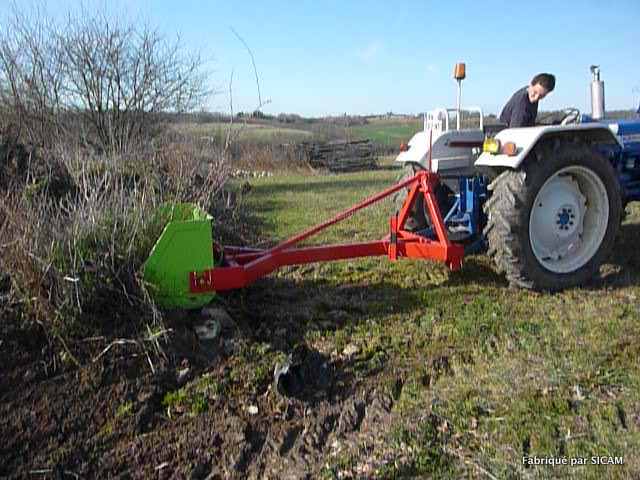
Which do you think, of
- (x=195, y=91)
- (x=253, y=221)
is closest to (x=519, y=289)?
(x=253, y=221)

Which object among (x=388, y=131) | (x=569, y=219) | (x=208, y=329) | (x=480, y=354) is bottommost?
(x=480, y=354)

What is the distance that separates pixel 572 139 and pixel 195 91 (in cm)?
1064

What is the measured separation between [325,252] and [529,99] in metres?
2.36

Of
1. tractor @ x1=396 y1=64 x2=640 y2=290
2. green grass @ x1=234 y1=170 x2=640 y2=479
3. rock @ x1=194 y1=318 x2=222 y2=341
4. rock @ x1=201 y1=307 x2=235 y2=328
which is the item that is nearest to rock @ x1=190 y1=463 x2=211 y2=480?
green grass @ x1=234 y1=170 x2=640 y2=479

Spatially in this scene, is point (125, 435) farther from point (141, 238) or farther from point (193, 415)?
point (141, 238)

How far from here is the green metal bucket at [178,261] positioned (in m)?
3.71

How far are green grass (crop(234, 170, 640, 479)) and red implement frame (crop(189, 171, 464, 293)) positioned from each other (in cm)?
37

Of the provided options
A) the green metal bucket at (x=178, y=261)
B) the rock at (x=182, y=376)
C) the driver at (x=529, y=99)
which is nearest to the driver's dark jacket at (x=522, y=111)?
the driver at (x=529, y=99)

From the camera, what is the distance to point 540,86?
4992 millimetres

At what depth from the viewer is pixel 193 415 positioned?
293 centimetres

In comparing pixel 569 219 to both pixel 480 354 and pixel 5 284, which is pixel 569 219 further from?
pixel 5 284

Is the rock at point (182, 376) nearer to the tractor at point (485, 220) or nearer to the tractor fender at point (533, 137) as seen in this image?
the tractor at point (485, 220)

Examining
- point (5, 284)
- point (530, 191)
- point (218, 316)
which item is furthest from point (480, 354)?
point (5, 284)

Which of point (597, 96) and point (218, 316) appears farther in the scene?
point (597, 96)
